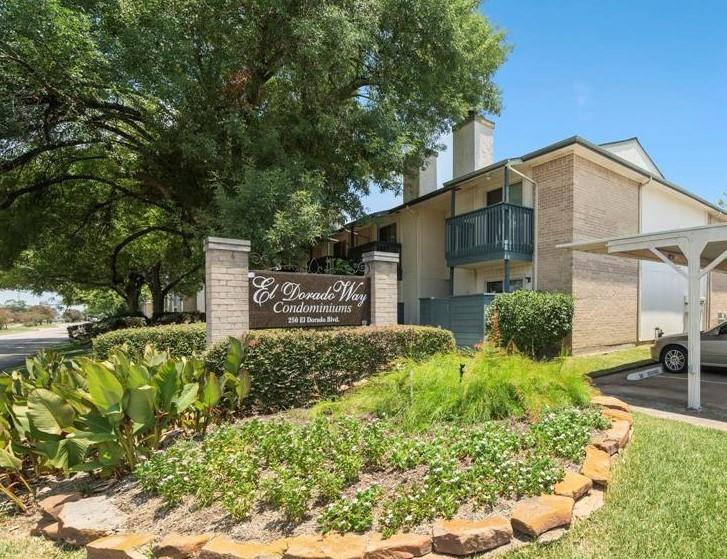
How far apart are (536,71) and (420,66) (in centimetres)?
366

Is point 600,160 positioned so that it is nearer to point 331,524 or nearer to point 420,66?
point 420,66

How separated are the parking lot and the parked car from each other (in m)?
0.28

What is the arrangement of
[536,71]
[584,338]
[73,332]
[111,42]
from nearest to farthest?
[111,42], [536,71], [584,338], [73,332]

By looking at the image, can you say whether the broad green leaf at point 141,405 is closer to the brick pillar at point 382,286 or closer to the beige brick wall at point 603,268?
the brick pillar at point 382,286

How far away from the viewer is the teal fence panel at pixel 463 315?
12414 mm

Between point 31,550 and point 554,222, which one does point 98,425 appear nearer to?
point 31,550

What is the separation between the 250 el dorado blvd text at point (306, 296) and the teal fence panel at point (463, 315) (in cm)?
592

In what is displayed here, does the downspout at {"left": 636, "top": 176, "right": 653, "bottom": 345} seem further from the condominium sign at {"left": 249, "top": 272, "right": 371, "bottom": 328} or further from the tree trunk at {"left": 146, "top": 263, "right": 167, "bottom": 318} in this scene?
the tree trunk at {"left": 146, "top": 263, "right": 167, "bottom": 318}

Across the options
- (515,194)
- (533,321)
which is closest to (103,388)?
(533,321)

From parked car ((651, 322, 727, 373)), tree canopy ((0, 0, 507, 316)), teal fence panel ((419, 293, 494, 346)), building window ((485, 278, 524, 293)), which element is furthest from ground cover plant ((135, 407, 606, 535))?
building window ((485, 278, 524, 293))

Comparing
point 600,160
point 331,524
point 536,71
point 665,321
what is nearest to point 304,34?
point 536,71

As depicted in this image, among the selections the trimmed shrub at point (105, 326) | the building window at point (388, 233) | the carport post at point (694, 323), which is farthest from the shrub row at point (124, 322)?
the carport post at point (694, 323)

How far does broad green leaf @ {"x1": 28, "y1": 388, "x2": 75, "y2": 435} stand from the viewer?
3645 millimetres

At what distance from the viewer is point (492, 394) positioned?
481 cm
